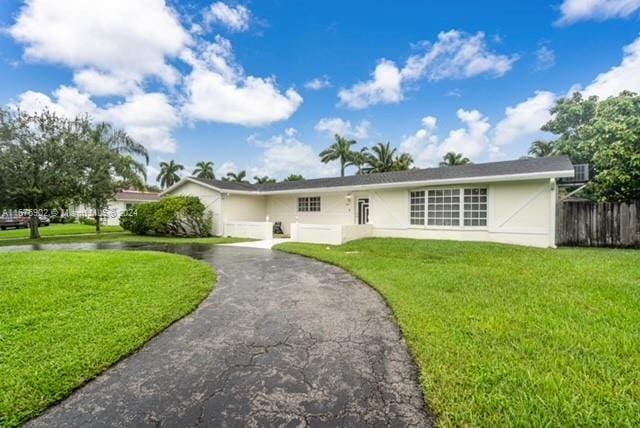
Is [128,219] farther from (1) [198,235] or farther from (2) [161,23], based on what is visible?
(2) [161,23]

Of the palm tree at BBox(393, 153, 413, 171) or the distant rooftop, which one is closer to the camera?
the palm tree at BBox(393, 153, 413, 171)

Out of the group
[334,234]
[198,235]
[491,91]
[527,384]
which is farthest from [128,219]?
[491,91]

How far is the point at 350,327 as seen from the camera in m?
3.86

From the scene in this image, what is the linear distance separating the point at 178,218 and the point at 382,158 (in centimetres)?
2406

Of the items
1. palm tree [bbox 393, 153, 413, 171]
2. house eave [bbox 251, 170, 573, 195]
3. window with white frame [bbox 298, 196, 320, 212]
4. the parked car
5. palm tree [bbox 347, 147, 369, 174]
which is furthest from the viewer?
palm tree [bbox 347, 147, 369, 174]

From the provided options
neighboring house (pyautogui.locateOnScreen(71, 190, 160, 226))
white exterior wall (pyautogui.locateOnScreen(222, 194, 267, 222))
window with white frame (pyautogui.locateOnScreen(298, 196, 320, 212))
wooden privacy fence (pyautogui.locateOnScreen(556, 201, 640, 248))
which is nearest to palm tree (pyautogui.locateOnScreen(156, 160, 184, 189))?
neighboring house (pyautogui.locateOnScreen(71, 190, 160, 226))

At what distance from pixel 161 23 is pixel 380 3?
317 inches

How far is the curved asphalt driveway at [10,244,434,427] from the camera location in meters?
2.15

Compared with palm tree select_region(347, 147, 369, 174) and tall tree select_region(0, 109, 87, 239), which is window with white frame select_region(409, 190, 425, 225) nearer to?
tall tree select_region(0, 109, 87, 239)

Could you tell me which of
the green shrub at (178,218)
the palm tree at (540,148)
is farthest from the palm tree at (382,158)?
the green shrub at (178,218)

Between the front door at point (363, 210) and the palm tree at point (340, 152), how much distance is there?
820 inches

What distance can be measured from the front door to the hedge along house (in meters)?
0.05

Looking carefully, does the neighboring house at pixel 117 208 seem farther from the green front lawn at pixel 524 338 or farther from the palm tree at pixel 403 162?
the green front lawn at pixel 524 338

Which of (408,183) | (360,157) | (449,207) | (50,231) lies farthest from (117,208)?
(449,207)
